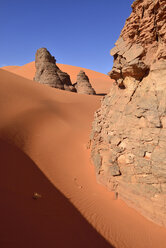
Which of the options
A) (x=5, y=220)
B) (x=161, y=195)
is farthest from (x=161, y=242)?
(x=5, y=220)

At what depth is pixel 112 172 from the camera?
5320 millimetres

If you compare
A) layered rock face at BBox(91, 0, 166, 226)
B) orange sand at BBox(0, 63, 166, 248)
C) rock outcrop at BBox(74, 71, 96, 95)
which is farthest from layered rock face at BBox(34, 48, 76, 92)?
layered rock face at BBox(91, 0, 166, 226)

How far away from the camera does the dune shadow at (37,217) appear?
324cm

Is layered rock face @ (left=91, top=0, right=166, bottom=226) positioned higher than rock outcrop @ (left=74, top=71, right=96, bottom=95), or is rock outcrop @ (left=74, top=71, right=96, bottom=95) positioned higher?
rock outcrop @ (left=74, top=71, right=96, bottom=95)

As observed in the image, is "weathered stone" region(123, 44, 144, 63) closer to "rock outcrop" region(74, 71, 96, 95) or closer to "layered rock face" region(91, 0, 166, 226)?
"layered rock face" region(91, 0, 166, 226)

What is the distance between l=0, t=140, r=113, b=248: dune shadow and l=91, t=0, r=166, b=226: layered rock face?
171 centimetres

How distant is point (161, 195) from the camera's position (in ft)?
13.8

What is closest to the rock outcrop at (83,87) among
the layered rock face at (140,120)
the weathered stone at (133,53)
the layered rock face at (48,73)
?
the layered rock face at (48,73)

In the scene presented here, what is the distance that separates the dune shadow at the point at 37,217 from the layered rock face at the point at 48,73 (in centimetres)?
1760

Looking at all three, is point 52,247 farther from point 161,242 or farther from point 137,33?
point 137,33

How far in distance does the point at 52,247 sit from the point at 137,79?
5.51m

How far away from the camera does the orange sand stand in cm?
351

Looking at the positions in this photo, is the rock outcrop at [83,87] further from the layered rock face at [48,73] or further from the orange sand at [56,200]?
the orange sand at [56,200]

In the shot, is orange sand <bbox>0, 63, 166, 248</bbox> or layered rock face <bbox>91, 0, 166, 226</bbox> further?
layered rock face <bbox>91, 0, 166, 226</bbox>
